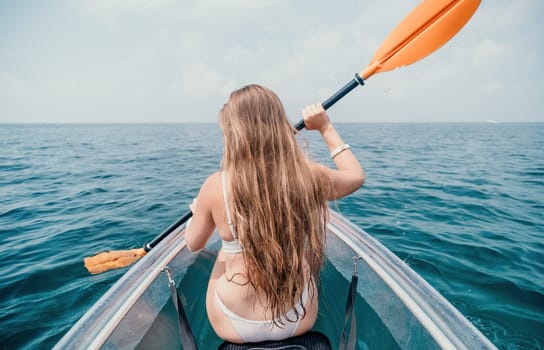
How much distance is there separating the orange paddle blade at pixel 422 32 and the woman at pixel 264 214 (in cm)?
140

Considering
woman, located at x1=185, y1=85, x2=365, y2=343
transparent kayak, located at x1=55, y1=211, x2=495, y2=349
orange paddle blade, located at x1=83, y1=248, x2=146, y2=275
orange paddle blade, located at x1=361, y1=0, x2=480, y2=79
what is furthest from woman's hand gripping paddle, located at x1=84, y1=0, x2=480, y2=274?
orange paddle blade, located at x1=83, y1=248, x2=146, y2=275

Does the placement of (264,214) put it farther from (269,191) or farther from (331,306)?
(331,306)

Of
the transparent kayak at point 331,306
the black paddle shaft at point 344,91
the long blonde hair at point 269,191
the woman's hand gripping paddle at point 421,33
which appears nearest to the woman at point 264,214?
the long blonde hair at point 269,191

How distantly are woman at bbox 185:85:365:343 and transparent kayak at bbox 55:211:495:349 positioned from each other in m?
0.66

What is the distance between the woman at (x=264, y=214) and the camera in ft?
4.06

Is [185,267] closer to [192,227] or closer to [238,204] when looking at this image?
[192,227]

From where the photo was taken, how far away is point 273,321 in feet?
4.31

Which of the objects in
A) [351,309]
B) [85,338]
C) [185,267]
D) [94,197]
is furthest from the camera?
[94,197]

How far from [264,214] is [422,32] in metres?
2.39

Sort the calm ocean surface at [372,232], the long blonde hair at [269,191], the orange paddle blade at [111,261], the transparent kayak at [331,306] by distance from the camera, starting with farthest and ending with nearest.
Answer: the orange paddle blade at [111,261], the calm ocean surface at [372,232], the transparent kayak at [331,306], the long blonde hair at [269,191]

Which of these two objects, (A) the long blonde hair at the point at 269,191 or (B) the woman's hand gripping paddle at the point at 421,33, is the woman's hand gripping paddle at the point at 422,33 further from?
(A) the long blonde hair at the point at 269,191

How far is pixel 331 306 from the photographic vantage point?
2301 millimetres

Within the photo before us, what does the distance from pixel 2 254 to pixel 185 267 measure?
4085 mm

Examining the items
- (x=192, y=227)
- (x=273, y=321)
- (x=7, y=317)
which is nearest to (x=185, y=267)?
(x=192, y=227)
